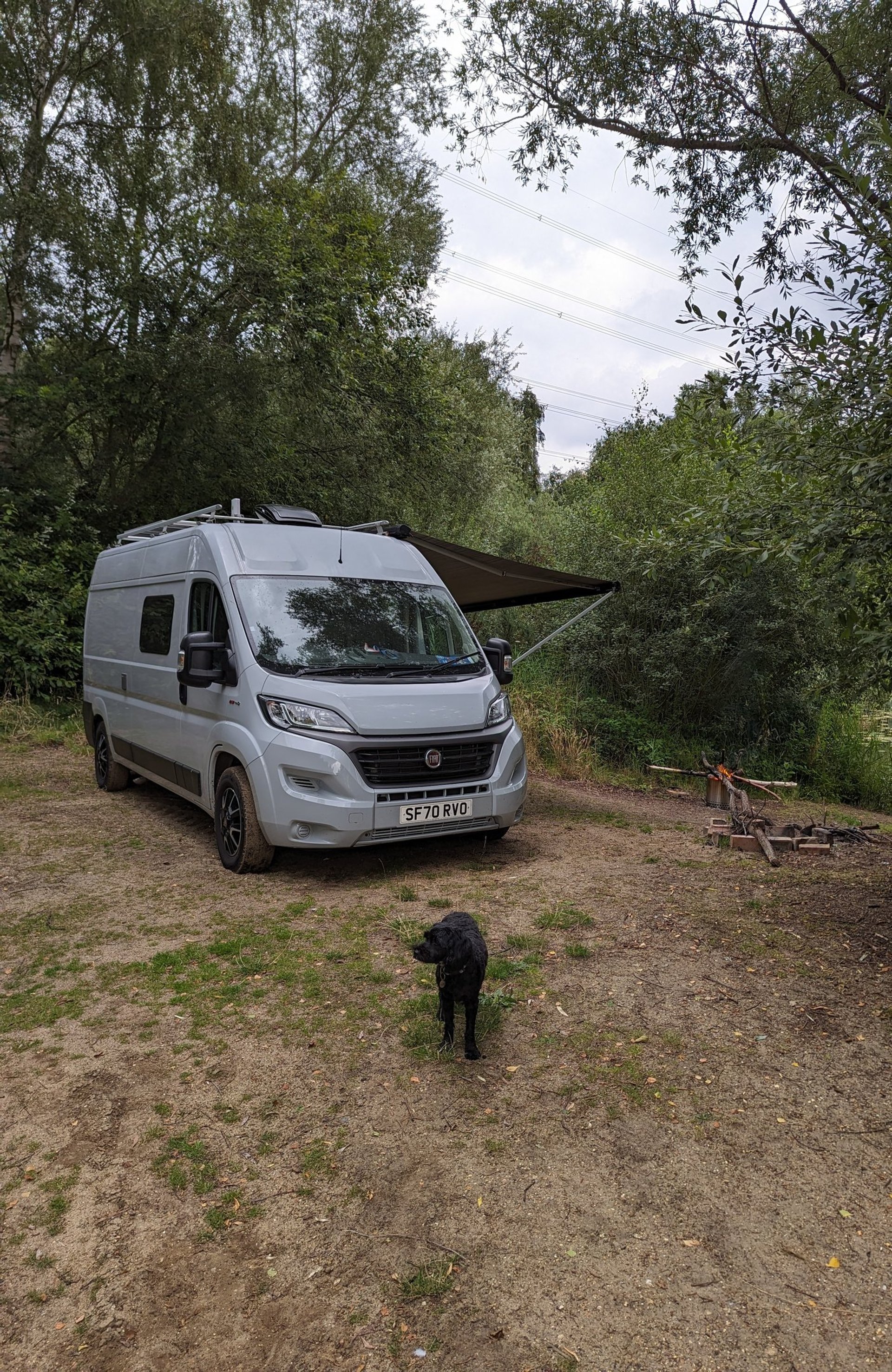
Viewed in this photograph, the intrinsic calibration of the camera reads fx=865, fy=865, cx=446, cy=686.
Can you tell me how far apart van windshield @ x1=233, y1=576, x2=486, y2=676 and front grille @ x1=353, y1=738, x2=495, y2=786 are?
2.08ft

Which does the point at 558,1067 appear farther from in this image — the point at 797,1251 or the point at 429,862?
the point at 429,862

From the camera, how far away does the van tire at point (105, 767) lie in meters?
8.71

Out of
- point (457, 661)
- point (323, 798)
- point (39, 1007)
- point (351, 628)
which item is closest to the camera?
point (39, 1007)

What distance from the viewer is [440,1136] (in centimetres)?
292

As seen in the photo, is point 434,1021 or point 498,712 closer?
point 434,1021

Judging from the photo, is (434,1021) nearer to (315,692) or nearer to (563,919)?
(563,919)

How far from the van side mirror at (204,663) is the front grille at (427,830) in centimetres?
142

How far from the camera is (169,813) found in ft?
25.8

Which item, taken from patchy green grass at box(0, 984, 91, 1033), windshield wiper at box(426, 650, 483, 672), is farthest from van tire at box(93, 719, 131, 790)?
patchy green grass at box(0, 984, 91, 1033)

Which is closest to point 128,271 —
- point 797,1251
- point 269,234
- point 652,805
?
point 269,234

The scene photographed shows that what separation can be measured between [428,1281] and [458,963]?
1091 millimetres

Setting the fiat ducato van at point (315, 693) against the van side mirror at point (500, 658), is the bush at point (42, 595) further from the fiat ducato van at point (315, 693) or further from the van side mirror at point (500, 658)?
the van side mirror at point (500, 658)

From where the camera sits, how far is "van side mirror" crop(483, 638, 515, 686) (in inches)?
280

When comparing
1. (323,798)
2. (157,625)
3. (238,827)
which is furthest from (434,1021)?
(157,625)
